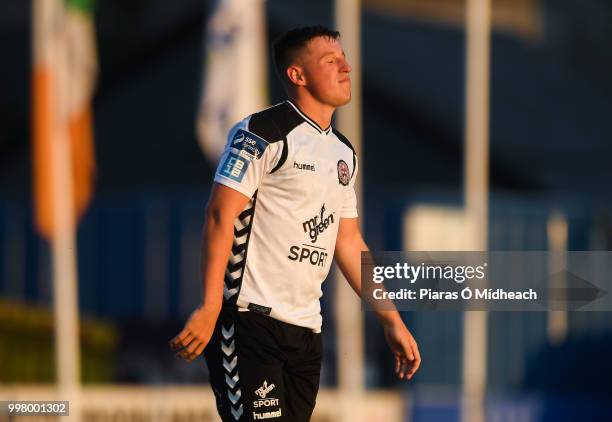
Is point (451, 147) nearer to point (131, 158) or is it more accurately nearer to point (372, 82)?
point (372, 82)

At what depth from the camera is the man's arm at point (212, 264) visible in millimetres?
5859

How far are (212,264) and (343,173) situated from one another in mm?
714

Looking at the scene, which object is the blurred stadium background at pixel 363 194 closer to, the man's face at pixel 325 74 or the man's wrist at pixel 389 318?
the man's wrist at pixel 389 318

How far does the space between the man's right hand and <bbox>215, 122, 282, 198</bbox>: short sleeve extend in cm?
49

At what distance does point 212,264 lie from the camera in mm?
5969

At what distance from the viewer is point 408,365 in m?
6.61

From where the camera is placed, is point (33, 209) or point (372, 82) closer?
point (33, 209)

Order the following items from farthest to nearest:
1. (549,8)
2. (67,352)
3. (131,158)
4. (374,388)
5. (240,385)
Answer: (549,8) → (131,158) → (374,388) → (67,352) → (240,385)

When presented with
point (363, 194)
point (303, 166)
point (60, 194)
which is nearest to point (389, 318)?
point (303, 166)

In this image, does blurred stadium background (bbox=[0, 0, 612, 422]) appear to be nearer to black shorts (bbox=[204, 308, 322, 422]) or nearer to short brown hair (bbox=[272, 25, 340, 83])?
black shorts (bbox=[204, 308, 322, 422])

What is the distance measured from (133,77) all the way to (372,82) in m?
6.39

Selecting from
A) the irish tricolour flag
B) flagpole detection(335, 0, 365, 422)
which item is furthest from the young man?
the irish tricolour flag

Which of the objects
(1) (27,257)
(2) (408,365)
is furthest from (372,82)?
(2) (408,365)

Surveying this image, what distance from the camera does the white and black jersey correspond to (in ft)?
20.0
